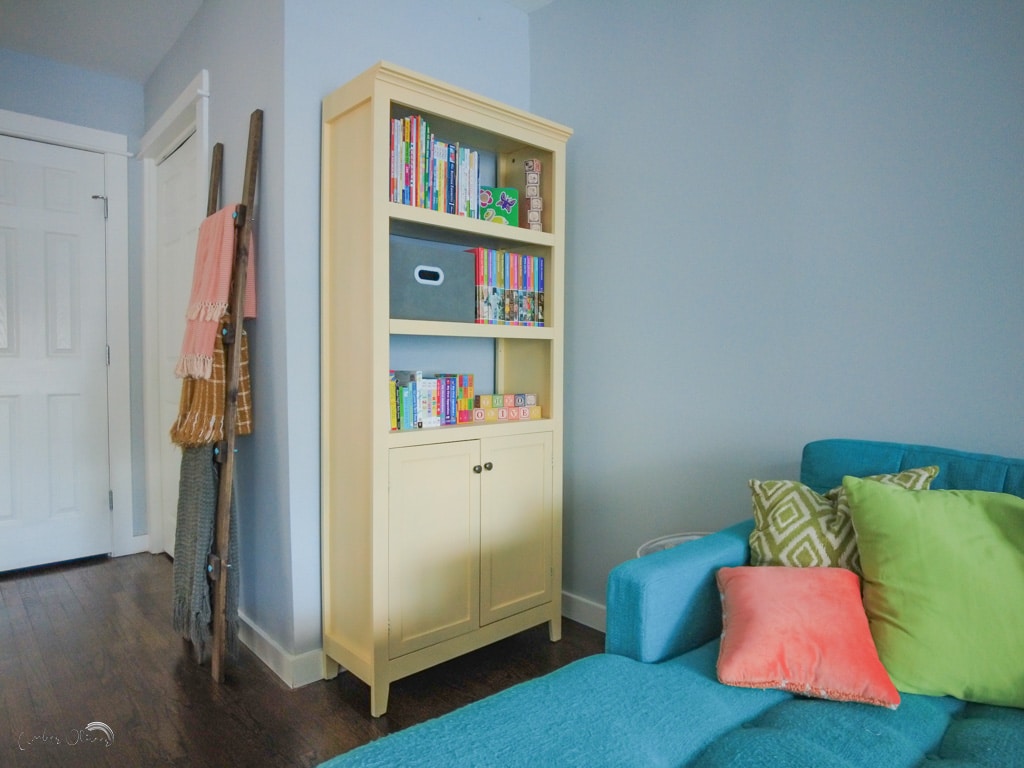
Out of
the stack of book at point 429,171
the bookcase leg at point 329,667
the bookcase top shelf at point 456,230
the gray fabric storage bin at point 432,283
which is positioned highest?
the stack of book at point 429,171

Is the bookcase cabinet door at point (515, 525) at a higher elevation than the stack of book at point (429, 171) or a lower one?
lower

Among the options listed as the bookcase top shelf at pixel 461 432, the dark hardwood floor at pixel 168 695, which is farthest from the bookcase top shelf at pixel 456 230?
the dark hardwood floor at pixel 168 695

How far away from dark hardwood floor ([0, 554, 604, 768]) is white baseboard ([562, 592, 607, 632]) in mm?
38

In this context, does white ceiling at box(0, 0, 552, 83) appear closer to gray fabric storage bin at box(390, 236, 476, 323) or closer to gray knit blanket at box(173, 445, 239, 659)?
gray fabric storage bin at box(390, 236, 476, 323)

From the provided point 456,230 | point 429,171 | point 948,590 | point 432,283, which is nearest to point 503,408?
point 432,283

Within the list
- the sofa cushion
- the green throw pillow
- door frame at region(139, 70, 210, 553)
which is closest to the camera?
the sofa cushion

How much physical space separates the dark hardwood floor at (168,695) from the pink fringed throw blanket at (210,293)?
3.34ft

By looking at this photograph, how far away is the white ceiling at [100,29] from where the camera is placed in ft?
8.79

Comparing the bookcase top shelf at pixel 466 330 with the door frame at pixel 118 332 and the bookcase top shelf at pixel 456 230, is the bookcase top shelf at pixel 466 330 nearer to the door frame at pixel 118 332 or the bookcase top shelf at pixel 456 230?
the bookcase top shelf at pixel 456 230

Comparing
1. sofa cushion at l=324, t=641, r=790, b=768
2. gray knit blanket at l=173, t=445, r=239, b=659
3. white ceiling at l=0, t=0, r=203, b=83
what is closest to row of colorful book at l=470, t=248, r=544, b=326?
gray knit blanket at l=173, t=445, r=239, b=659

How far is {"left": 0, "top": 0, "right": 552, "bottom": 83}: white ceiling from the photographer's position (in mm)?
2678

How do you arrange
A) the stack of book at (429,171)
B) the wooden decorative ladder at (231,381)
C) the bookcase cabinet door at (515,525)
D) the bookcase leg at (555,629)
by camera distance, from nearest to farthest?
the stack of book at (429,171), the wooden decorative ladder at (231,381), the bookcase cabinet door at (515,525), the bookcase leg at (555,629)

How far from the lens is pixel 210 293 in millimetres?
2229

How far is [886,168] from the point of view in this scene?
179 centimetres
